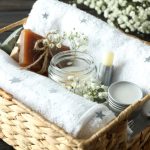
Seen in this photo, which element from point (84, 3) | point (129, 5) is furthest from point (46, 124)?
point (84, 3)

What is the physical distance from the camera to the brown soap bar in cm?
90

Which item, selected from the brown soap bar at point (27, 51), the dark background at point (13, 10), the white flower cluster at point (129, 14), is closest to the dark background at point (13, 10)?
the dark background at point (13, 10)

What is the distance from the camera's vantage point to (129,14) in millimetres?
1158

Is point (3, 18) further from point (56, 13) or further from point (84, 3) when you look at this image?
point (56, 13)

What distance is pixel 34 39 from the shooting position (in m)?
0.93

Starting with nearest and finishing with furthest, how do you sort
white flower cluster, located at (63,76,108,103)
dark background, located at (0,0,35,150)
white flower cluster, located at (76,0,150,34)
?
white flower cluster, located at (63,76,108,103) → white flower cluster, located at (76,0,150,34) → dark background, located at (0,0,35,150)

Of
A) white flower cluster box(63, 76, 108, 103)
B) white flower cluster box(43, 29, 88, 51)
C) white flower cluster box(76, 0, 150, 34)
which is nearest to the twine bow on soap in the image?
white flower cluster box(43, 29, 88, 51)

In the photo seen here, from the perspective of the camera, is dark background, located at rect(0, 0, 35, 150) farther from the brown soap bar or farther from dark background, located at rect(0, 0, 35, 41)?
the brown soap bar

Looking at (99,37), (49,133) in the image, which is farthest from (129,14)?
(49,133)

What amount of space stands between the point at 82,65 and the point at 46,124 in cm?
22

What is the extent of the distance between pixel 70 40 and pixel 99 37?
0.06 m

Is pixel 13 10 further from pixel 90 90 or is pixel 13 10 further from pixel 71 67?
pixel 90 90

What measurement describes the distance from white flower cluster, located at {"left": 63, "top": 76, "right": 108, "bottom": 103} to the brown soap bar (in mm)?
119

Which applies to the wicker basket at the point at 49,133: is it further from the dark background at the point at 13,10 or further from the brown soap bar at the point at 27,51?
the dark background at the point at 13,10
